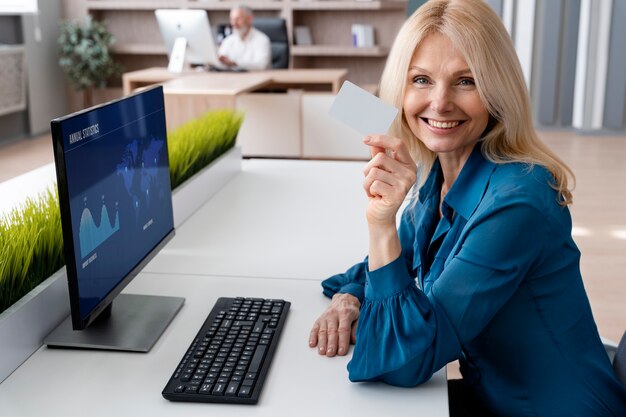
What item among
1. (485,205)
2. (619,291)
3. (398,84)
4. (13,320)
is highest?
(398,84)

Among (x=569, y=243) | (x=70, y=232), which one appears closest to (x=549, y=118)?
(x=569, y=243)

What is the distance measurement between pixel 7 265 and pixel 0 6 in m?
5.96

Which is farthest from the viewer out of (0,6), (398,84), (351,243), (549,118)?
(549,118)

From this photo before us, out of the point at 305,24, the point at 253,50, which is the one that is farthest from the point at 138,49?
the point at 253,50

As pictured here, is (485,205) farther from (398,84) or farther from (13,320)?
(13,320)

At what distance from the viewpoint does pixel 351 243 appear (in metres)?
1.93

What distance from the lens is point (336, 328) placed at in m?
1.37

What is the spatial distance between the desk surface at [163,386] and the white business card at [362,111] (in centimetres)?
42

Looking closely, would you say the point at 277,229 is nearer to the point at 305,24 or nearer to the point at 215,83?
the point at 215,83

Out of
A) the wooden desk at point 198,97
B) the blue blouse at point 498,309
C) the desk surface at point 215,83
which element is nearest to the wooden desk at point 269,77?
the desk surface at point 215,83

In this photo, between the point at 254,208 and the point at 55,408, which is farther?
the point at 254,208

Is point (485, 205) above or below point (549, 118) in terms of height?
above

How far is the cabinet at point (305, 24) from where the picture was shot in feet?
24.5

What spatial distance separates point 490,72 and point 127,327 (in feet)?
2.67
